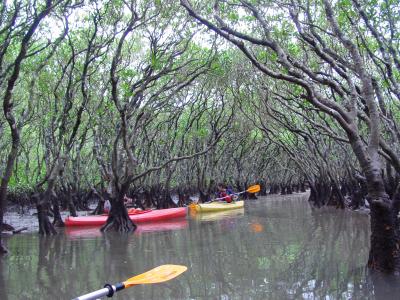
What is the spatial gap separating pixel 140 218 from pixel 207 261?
833 cm

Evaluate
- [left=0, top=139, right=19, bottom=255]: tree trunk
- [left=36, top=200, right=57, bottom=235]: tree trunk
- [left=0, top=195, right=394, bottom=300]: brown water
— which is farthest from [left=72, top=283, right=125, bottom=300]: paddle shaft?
[left=36, top=200, right=57, bottom=235]: tree trunk

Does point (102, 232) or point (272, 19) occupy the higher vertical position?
point (272, 19)

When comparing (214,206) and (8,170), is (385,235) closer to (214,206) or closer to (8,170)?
(8,170)

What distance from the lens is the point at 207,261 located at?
8.84 meters

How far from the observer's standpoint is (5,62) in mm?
13828

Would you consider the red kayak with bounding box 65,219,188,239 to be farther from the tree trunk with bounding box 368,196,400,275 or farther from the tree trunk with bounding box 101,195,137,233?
the tree trunk with bounding box 368,196,400,275

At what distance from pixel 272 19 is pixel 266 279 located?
6180 millimetres

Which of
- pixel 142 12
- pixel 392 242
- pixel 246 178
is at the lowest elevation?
pixel 392 242

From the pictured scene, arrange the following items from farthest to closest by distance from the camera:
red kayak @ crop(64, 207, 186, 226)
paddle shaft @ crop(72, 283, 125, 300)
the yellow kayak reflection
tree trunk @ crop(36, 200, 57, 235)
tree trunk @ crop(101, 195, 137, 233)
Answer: the yellow kayak reflection → red kayak @ crop(64, 207, 186, 226) → tree trunk @ crop(101, 195, 137, 233) → tree trunk @ crop(36, 200, 57, 235) → paddle shaft @ crop(72, 283, 125, 300)

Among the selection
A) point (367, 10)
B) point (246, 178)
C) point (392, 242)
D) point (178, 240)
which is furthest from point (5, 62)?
point (246, 178)

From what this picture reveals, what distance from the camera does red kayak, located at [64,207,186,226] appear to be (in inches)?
621

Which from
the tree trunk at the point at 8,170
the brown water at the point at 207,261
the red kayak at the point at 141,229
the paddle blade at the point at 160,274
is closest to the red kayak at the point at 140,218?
the red kayak at the point at 141,229

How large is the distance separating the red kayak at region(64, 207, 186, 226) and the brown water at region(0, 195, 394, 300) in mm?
1031

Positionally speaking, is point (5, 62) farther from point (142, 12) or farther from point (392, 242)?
point (392, 242)
